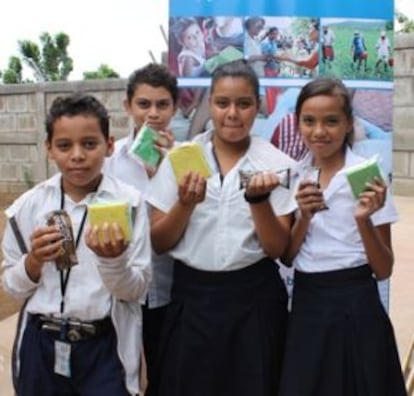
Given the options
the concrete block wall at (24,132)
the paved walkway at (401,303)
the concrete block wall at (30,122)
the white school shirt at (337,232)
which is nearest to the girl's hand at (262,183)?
the white school shirt at (337,232)

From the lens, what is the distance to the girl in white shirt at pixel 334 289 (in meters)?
2.25

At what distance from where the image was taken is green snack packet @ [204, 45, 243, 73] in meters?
2.78

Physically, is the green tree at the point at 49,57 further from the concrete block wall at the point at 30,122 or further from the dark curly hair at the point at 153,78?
the dark curly hair at the point at 153,78

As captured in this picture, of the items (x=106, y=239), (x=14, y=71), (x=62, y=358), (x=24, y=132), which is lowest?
(x=62, y=358)

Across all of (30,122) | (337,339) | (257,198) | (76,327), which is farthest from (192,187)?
(30,122)

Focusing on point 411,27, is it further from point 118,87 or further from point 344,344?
point 344,344

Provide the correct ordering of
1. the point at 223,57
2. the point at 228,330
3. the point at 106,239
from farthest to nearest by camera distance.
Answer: the point at 223,57 → the point at 228,330 → the point at 106,239

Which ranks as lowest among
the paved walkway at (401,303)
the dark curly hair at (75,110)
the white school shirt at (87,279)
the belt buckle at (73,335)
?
the paved walkway at (401,303)

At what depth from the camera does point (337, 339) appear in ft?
7.38

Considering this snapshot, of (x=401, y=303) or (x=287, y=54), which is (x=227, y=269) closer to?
(x=287, y=54)

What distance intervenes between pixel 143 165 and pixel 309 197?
670 millimetres

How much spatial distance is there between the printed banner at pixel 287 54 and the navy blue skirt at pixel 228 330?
38cm

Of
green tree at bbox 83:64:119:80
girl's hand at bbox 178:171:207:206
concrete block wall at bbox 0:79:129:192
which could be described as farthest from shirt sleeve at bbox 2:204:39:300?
green tree at bbox 83:64:119:80

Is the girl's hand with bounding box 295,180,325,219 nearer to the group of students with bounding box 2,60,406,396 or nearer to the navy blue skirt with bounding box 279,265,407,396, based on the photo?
the group of students with bounding box 2,60,406,396
